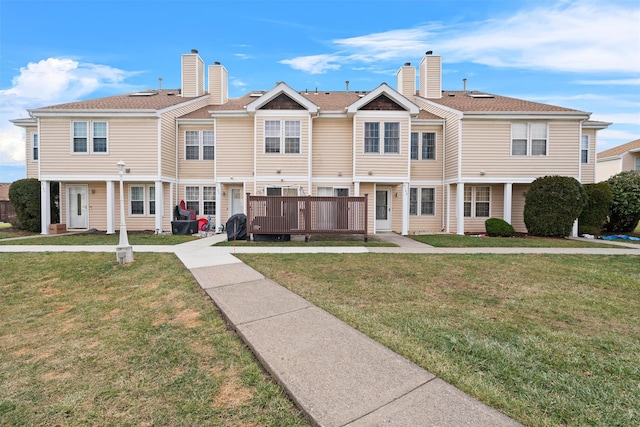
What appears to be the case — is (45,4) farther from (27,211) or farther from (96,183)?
(27,211)

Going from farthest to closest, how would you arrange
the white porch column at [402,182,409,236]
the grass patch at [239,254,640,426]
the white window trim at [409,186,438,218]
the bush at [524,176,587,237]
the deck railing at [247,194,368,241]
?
1. the white window trim at [409,186,438,218]
2. the white porch column at [402,182,409,236]
3. the bush at [524,176,587,237]
4. the deck railing at [247,194,368,241]
5. the grass patch at [239,254,640,426]

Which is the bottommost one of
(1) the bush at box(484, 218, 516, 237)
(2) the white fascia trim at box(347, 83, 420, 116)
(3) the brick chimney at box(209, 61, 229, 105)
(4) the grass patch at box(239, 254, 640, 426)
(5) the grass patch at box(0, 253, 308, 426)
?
(5) the grass patch at box(0, 253, 308, 426)

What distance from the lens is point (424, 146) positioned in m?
15.3

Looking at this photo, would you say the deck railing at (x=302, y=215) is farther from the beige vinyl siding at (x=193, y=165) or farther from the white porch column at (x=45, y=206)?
the white porch column at (x=45, y=206)

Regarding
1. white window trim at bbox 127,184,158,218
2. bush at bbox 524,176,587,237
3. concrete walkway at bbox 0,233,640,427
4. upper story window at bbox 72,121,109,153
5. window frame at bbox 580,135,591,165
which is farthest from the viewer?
window frame at bbox 580,135,591,165

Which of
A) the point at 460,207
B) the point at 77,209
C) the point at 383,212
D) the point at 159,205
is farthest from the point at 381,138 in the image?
the point at 77,209

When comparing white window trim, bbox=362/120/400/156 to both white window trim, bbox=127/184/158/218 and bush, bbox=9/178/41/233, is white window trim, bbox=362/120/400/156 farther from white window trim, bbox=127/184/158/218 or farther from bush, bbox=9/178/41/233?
bush, bbox=9/178/41/233

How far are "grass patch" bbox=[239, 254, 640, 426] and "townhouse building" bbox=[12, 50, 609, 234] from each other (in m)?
6.97

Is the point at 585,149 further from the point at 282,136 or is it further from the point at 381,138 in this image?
the point at 282,136

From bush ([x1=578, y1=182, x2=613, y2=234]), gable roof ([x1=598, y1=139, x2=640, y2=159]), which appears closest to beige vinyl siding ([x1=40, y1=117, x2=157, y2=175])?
bush ([x1=578, y1=182, x2=613, y2=234])

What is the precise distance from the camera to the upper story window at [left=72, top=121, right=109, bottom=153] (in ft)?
44.7

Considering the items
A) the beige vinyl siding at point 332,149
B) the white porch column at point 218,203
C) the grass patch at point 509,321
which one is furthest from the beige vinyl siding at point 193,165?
the grass patch at point 509,321

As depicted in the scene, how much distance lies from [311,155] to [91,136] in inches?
393

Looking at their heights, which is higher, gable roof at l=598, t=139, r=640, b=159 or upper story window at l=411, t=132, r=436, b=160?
gable roof at l=598, t=139, r=640, b=159
